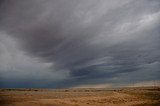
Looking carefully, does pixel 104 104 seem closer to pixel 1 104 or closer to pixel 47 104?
pixel 47 104

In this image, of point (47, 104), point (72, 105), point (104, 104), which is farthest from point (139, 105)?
point (47, 104)

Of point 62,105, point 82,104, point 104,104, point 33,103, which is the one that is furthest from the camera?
point 104,104

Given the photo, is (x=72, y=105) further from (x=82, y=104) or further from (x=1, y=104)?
(x=1, y=104)

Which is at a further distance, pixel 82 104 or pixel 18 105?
pixel 82 104

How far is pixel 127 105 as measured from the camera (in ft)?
149

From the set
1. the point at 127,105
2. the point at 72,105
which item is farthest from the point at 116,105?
the point at 72,105

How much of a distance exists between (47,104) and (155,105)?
78.4ft

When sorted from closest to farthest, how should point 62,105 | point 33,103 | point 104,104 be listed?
point 33,103 → point 62,105 → point 104,104

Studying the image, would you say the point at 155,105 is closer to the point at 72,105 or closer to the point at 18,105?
the point at 72,105

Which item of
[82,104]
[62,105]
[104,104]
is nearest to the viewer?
[62,105]

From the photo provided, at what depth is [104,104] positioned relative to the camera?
4331 centimetres

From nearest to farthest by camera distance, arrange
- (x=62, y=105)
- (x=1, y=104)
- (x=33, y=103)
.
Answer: (x=1, y=104), (x=33, y=103), (x=62, y=105)

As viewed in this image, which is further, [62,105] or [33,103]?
[62,105]

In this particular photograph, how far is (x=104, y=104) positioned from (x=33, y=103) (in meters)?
16.9
